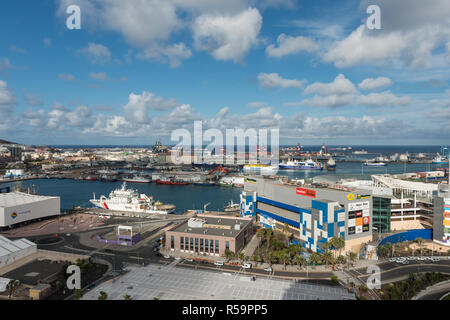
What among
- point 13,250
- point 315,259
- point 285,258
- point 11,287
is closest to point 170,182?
point 13,250

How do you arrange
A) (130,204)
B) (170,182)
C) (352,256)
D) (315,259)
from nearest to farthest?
(315,259), (352,256), (130,204), (170,182)

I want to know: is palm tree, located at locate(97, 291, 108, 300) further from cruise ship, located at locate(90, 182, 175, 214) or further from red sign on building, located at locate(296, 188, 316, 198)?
cruise ship, located at locate(90, 182, 175, 214)

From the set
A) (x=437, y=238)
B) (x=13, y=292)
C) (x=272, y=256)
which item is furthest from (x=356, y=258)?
(x=13, y=292)

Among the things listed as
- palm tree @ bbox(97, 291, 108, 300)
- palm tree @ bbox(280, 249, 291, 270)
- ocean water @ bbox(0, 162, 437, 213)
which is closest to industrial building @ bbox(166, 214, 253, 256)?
palm tree @ bbox(280, 249, 291, 270)

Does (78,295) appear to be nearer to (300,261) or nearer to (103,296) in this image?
(103,296)
